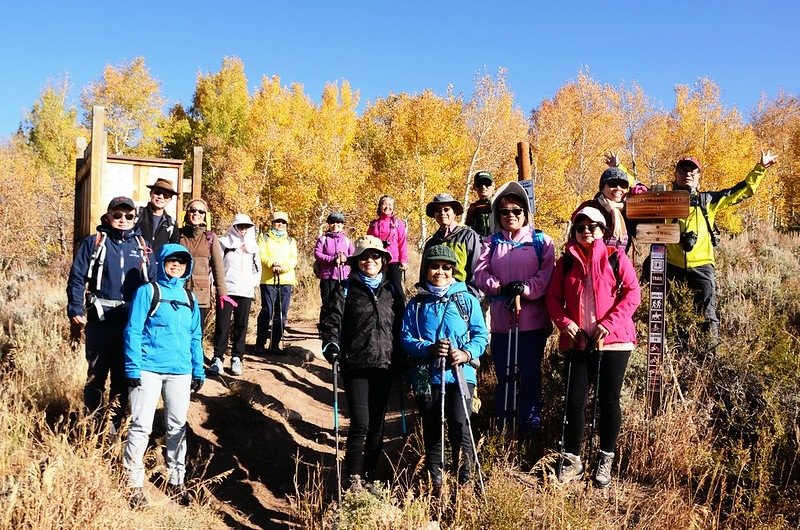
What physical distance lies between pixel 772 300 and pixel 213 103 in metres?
31.1

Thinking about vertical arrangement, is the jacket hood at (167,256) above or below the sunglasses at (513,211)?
below

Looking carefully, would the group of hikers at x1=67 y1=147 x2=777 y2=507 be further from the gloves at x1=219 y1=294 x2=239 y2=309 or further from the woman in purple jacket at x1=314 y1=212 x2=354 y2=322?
the woman in purple jacket at x1=314 y1=212 x2=354 y2=322

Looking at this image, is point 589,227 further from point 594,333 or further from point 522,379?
point 522,379

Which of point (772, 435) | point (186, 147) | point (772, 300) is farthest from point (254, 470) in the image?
point (186, 147)

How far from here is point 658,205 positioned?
4586mm

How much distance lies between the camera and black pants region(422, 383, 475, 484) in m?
3.86

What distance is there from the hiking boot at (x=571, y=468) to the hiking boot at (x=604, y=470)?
0.40 feet

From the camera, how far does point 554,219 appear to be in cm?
2658

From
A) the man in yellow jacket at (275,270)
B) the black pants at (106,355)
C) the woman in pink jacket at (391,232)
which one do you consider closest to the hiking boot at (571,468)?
the black pants at (106,355)

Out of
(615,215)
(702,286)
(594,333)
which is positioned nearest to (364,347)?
(594,333)

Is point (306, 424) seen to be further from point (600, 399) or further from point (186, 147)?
point (186, 147)

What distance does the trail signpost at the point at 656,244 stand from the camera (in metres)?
4.46

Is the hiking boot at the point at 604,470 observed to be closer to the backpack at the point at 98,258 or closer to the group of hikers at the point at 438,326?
the group of hikers at the point at 438,326

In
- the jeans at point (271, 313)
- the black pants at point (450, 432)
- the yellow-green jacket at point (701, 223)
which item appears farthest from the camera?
the jeans at point (271, 313)
